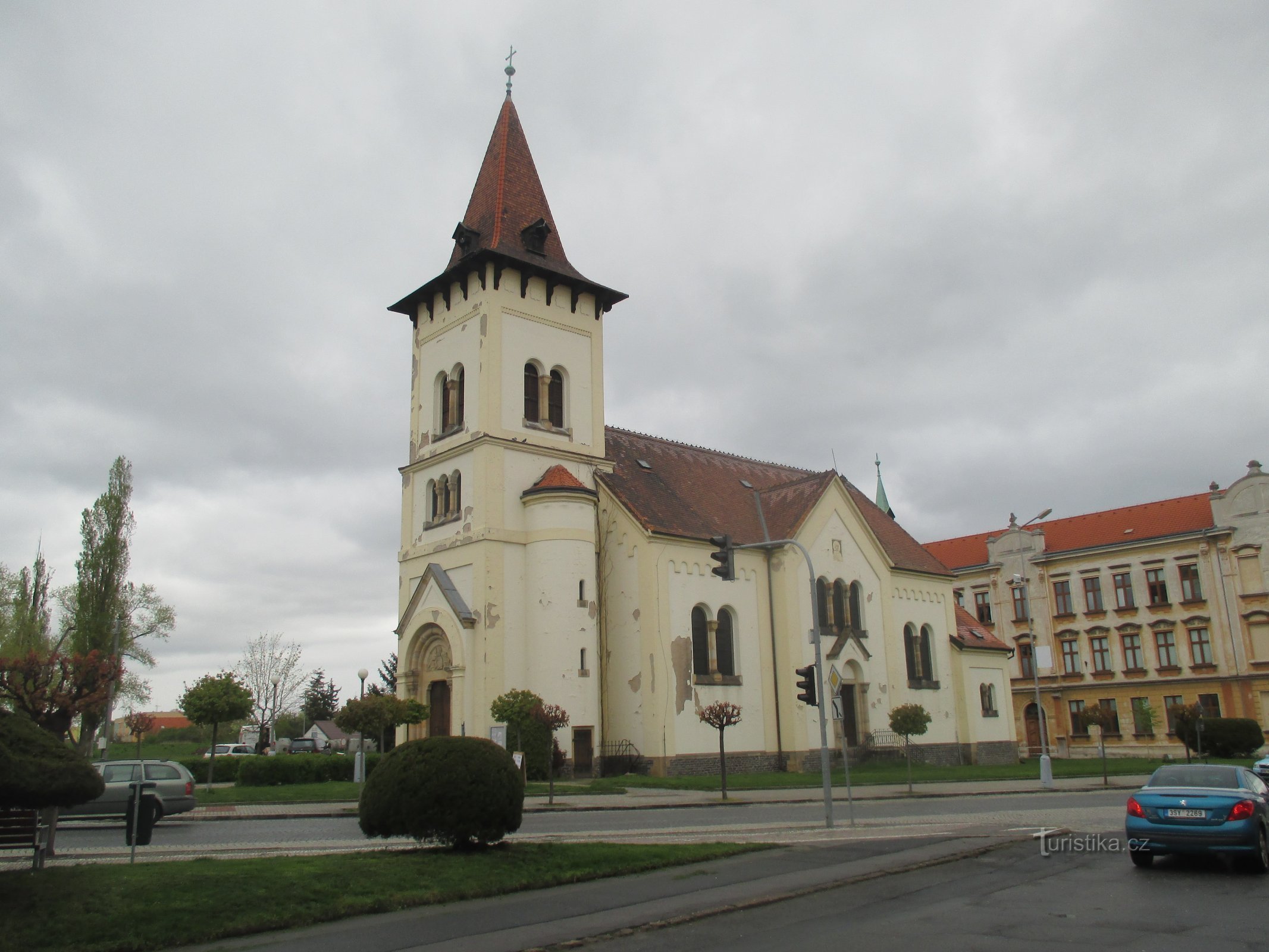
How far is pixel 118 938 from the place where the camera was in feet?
30.3

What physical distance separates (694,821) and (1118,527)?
51039 millimetres

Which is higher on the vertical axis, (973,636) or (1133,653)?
(973,636)

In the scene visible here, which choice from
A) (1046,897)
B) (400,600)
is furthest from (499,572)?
(1046,897)

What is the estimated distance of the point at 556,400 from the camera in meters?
39.1

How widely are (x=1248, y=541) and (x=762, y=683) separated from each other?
34103 millimetres

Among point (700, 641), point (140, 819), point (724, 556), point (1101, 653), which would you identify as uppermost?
point (1101, 653)

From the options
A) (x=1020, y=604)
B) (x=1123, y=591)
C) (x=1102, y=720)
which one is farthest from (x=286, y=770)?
(x=1123, y=591)

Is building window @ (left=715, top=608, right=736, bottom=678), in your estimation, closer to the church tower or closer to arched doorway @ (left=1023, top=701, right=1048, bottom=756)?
the church tower

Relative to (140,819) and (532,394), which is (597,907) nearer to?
(140,819)

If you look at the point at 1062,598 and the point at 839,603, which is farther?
the point at 1062,598

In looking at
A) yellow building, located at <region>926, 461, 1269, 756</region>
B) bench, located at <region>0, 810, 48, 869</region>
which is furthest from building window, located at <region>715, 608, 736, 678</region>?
bench, located at <region>0, 810, 48, 869</region>

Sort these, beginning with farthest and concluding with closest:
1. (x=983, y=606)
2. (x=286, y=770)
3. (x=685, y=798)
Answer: (x=983, y=606)
(x=286, y=770)
(x=685, y=798)

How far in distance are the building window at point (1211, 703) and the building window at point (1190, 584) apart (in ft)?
17.6

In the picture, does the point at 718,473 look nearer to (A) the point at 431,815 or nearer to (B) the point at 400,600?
(B) the point at 400,600
